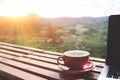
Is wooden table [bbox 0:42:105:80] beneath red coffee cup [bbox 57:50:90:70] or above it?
beneath

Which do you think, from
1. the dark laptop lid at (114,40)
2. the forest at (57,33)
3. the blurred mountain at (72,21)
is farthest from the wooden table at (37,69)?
the blurred mountain at (72,21)

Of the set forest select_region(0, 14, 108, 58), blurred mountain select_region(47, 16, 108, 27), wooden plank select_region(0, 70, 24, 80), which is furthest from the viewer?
blurred mountain select_region(47, 16, 108, 27)

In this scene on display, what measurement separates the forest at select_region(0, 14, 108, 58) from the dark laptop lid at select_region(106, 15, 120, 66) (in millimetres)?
1802

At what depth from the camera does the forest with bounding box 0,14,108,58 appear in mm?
3064

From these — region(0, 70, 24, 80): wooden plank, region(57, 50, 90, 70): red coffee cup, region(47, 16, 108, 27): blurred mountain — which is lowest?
region(0, 70, 24, 80): wooden plank

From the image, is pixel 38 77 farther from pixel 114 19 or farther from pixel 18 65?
pixel 114 19

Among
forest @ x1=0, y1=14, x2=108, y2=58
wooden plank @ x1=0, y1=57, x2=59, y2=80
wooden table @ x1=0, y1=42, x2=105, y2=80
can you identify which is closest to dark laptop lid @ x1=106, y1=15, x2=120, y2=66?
wooden table @ x1=0, y1=42, x2=105, y2=80

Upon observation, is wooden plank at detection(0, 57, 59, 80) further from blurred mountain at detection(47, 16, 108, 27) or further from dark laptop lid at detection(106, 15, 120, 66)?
blurred mountain at detection(47, 16, 108, 27)

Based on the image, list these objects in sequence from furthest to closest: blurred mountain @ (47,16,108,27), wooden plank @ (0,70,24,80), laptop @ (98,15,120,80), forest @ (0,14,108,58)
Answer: blurred mountain @ (47,16,108,27)
forest @ (0,14,108,58)
wooden plank @ (0,70,24,80)
laptop @ (98,15,120,80)

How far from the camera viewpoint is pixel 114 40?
0.85m

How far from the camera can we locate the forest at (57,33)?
10.1ft

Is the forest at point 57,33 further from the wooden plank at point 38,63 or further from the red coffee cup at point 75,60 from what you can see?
the red coffee cup at point 75,60

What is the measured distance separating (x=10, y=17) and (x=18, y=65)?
342cm

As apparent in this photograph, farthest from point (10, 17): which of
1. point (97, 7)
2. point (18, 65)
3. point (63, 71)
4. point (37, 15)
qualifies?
point (63, 71)
